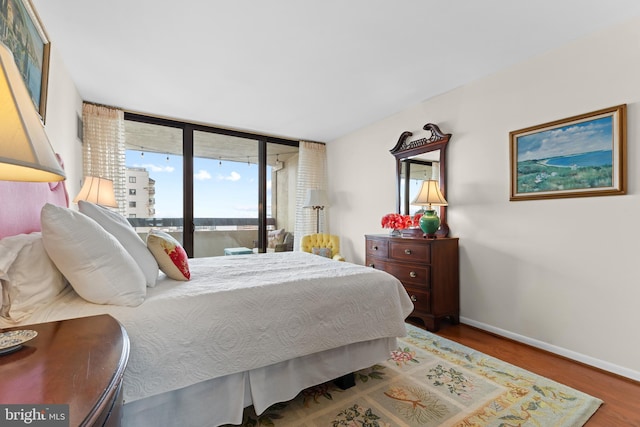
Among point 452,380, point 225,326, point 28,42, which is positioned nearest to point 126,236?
point 225,326

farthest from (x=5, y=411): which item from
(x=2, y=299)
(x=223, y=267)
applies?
(x=223, y=267)

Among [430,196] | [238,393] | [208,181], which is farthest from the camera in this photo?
[208,181]

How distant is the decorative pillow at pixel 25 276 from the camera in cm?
109

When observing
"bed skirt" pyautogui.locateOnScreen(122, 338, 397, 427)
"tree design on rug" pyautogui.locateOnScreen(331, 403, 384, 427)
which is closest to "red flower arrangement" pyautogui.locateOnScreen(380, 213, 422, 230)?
"bed skirt" pyautogui.locateOnScreen(122, 338, 397, 427)

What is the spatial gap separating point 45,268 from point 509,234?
327 centimetres

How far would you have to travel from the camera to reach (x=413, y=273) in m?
3.00

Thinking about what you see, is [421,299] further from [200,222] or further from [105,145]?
[105,145]

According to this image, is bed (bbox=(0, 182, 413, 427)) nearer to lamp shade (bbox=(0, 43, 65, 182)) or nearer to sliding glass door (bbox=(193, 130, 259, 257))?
lamp shade (bbox=(0, 43, 65, 182))

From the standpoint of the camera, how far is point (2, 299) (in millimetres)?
1080

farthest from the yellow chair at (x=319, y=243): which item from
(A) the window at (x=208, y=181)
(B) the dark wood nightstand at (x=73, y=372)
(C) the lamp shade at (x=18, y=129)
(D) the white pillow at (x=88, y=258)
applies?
(C) the lamp shade at (x=18, y=129)

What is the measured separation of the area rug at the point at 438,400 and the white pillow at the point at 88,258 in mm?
968

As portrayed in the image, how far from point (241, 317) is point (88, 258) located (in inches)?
27.4

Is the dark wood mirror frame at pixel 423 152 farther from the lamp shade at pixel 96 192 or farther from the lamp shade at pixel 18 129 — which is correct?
the lamp shade at pixel 18 129

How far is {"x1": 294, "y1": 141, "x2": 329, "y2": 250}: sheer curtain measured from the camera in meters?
4.94
